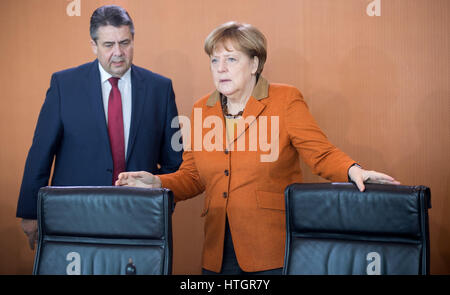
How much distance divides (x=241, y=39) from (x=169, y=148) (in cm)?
82

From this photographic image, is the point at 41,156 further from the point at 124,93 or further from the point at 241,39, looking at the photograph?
the point at 241,39

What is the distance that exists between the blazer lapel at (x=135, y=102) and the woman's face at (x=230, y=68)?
59cm

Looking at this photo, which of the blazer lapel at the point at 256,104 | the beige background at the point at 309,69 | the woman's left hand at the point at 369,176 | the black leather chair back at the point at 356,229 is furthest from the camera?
the beige background at the point at 309,69

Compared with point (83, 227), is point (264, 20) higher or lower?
higher

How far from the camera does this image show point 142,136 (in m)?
2.67

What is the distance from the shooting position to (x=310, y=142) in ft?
7.02

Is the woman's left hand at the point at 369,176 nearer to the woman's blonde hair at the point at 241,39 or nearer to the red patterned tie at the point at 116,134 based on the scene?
the woman's blonde hair at the point at 241,39

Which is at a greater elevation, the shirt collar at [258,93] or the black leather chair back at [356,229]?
the shirt collar at [258,93]

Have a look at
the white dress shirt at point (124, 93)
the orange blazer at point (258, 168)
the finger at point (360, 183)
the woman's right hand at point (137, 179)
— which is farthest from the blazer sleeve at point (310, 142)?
the white dress shirt at point (124, 93)

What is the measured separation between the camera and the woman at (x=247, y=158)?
2127mm

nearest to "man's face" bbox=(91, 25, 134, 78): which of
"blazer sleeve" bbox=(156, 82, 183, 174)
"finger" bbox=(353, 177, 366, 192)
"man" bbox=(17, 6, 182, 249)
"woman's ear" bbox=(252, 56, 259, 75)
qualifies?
"man" bbox=(17, 6, 182, 249)

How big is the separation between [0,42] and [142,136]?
163 centimetres
